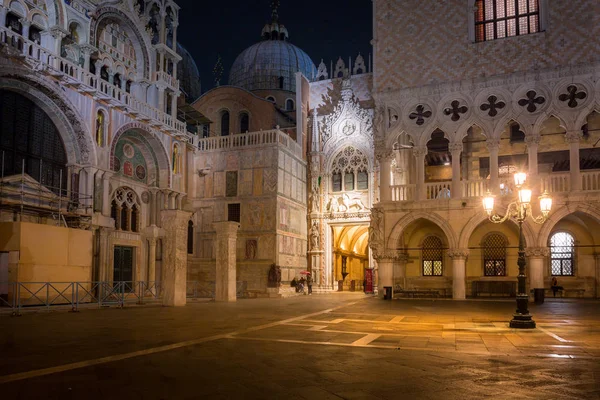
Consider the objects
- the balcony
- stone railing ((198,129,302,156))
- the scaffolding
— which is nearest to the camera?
the scaffolding

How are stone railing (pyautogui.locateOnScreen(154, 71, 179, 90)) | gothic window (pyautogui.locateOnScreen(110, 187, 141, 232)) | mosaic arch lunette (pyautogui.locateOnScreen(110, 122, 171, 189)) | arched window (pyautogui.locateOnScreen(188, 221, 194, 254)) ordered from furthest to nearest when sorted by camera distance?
arched window (pyautogui.locateOnScreen(188, 221, 194, 254))
stone railing (pyautogui.locateOnScreen(154, 71, 179, 90))
mosaic arch lunette (pyautogui.locateOnScreen(110, 122, 171, 189))
gothic window (pyautogui.locateOnScreen(110, 187, 141, 232))

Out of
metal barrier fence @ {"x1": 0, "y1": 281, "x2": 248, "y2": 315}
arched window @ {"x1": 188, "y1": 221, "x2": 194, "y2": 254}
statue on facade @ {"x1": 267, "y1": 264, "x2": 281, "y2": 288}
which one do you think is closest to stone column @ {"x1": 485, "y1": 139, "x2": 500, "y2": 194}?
statue on facade @ {"x1": 267, "y1": 264, "x2": 281, "y2": 288}

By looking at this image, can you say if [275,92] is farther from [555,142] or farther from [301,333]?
[301,333]

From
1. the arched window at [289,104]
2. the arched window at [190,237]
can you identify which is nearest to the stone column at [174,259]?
the arched window at [190,237]

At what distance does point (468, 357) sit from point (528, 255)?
18087mm

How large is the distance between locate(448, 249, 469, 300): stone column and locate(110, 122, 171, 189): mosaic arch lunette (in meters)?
15.5

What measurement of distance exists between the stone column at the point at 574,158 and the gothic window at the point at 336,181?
52.1 ft

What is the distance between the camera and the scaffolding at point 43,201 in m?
21.5

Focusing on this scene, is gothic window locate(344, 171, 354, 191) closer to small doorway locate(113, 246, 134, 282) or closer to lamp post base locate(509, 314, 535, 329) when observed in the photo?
small doorway locate(113, 246, 134, 282)

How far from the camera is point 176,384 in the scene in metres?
6.72

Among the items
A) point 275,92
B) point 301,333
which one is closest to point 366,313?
point 301,333

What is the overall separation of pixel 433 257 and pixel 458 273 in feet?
10.7

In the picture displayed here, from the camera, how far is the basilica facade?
2319cm

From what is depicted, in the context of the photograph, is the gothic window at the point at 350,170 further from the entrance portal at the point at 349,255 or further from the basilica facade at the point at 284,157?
the entrance portal at the point at 349,255
